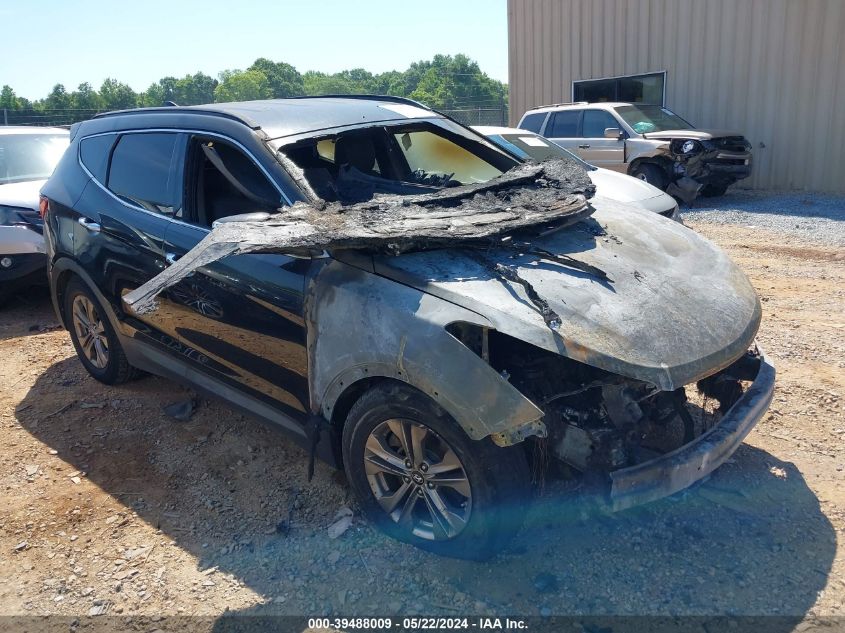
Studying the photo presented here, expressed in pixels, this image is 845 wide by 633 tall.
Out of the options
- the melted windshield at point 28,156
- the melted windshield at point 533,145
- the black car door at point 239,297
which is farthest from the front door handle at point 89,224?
the melted windshield at point 533,145

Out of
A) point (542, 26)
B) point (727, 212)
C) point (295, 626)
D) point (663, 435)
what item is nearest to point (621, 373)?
point (663, 435)

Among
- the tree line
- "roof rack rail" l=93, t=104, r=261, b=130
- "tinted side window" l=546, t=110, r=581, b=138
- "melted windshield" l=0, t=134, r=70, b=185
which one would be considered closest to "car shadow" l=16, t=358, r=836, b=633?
"roof rack rail" l=93, t=104, r=261, b=130

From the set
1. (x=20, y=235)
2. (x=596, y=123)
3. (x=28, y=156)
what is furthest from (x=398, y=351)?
(x=596, y=123)

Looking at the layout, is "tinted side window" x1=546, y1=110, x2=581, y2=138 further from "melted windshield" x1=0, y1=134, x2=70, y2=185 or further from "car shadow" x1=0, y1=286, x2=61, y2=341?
"car shadow" x1=0, y1=286, x2=61, y2=341

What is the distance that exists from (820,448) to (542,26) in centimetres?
1572

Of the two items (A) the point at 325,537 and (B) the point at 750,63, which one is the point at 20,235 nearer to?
(A) the point at 325,537

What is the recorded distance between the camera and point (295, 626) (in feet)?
8.71

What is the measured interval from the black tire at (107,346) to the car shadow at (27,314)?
1.75 metres

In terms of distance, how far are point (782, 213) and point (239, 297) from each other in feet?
33.4

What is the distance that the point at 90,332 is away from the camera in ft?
15.7

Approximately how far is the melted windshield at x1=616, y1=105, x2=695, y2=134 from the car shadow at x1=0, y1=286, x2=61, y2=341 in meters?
9.61

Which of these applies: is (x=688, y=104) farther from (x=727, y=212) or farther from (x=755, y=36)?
(x=727, y=212)

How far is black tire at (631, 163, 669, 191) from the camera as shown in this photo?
38.7 feet

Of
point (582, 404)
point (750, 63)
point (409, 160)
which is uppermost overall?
point (750, 63)
